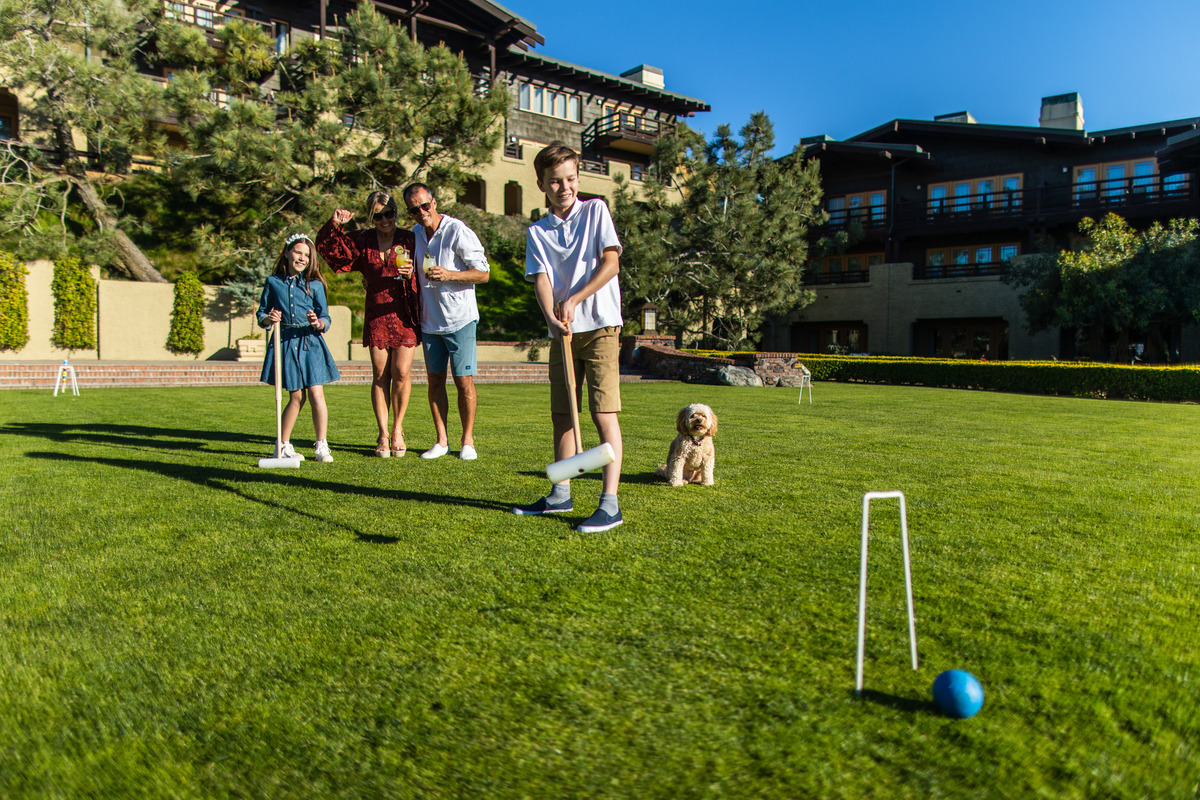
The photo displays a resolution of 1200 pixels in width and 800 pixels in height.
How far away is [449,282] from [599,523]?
Result: 2.58m

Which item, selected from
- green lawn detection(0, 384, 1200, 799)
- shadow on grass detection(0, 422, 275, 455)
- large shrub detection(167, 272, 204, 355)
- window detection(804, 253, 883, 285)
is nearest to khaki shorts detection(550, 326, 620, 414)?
green lawn detection(0, 384, 1200, 799)

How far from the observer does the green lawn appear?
157cm

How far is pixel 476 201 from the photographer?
106ft

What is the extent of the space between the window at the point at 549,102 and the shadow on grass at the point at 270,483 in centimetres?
3179

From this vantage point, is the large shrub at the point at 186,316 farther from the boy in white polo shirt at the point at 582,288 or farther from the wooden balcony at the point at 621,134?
the wooden balcony at the point at 621,134

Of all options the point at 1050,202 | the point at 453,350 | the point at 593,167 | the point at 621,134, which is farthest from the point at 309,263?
the point at 1050,202

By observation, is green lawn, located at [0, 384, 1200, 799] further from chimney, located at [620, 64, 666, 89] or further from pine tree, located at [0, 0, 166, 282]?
chimney, located at [620, 64, 666, 89]

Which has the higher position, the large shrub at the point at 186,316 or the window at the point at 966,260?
the window at the point at 966,260

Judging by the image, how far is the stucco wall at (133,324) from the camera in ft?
58.7

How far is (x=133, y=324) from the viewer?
19062 millimetres

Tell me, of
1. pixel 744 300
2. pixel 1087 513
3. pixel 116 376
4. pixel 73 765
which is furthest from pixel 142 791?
pixel 744 300

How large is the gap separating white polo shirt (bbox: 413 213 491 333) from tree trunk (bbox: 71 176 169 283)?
18.6 meters

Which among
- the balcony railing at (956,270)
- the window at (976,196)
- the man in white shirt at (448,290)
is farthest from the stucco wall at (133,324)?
the window at (976,196)

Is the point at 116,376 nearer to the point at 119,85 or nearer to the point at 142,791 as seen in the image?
the point at 119,85
